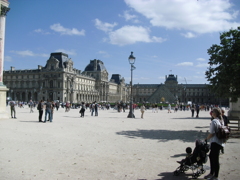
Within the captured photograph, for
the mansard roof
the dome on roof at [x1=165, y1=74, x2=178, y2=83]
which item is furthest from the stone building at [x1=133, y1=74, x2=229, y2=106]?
the mansard roof

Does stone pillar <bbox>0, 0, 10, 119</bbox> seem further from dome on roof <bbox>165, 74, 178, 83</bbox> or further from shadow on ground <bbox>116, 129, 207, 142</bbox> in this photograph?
dome on roof <bbox>165, 74, 178, 83</bbox>

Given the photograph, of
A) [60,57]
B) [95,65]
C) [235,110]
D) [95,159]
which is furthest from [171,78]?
[95,159]

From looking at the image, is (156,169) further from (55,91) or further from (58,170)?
(55,91)

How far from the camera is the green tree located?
8969 mm

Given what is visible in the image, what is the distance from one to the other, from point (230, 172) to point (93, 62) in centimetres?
9498

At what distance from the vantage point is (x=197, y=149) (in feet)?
14.9

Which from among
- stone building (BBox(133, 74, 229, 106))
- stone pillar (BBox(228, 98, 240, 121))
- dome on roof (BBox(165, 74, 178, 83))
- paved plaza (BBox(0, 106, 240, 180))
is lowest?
paved plaza (BBox(0, 106, 240, 180))

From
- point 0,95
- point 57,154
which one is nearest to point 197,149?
point 57,154

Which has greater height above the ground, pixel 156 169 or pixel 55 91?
pixel 55 91

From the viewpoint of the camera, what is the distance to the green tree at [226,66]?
29.4 ft

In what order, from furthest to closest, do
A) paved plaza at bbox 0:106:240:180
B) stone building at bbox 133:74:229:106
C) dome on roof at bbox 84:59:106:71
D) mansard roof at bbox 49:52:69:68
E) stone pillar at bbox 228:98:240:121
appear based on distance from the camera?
stone building at bbox 133:74:229:106
dome on roof at bbox 84:59:106:71
mansard roof at bbox 49:52:69:68
stone pillar at bbox 228:98:240:121
paved plaza at bbox 0:106:240:180

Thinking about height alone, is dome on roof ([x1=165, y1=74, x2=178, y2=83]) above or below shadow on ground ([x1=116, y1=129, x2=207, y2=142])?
above

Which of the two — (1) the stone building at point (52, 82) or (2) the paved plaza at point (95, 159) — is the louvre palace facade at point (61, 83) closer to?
(1) the stone building at point (52, 82)

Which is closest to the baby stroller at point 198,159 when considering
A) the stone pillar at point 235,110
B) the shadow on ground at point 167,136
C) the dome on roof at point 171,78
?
the shadow on ground at point 167,136
